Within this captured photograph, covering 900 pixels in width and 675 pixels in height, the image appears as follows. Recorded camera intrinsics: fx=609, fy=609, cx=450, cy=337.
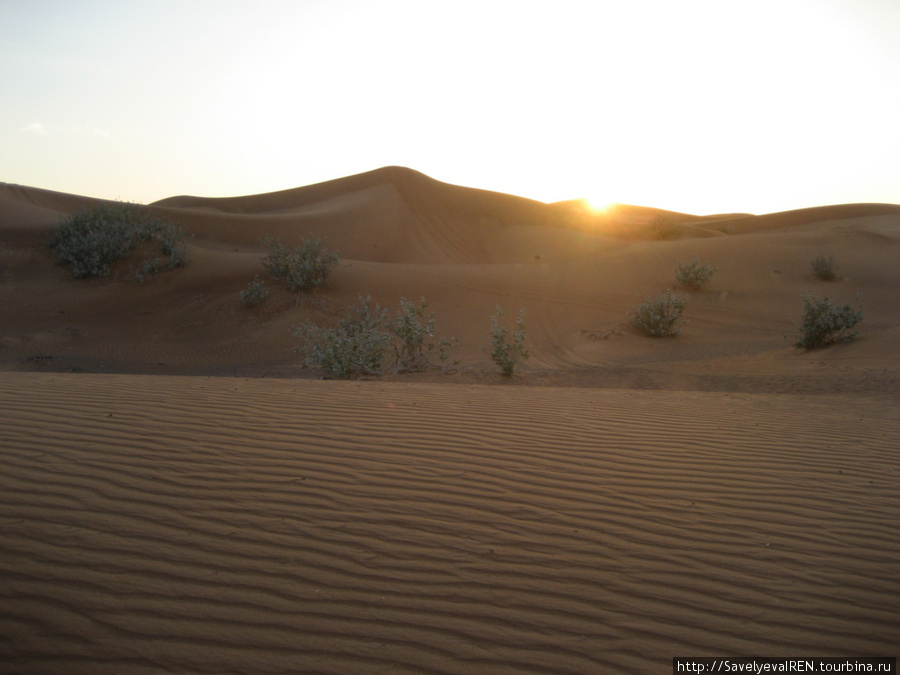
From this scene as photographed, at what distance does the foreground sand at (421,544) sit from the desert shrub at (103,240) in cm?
1586

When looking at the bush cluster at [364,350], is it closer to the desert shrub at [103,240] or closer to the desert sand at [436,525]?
the desert sand at [436,525]

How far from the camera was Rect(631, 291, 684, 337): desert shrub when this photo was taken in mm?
16078

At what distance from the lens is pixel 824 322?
13.2 meters

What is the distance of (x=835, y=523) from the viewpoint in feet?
12.6

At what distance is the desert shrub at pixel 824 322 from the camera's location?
13.2 meters

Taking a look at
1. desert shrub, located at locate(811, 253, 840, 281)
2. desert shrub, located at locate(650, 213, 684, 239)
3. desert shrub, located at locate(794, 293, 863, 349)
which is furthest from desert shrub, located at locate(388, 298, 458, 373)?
desert shrub, located at locate(650, 213, 684, 239)

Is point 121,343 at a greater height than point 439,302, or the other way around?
point 439,302

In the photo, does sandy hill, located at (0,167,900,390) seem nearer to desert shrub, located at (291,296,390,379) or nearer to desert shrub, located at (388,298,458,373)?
desert shrub, located at (388,298,458,373)

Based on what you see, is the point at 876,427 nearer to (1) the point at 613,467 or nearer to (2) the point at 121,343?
(1) the point at 613,467

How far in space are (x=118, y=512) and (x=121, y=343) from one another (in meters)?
14.4

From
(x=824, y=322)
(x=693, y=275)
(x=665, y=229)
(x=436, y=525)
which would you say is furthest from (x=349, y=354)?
(x=665, y=229)

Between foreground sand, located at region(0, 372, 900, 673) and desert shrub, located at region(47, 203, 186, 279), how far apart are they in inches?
624

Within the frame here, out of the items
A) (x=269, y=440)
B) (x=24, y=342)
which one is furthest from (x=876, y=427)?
(x=24, y=342)

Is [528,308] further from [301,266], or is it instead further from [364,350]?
[364,350]
